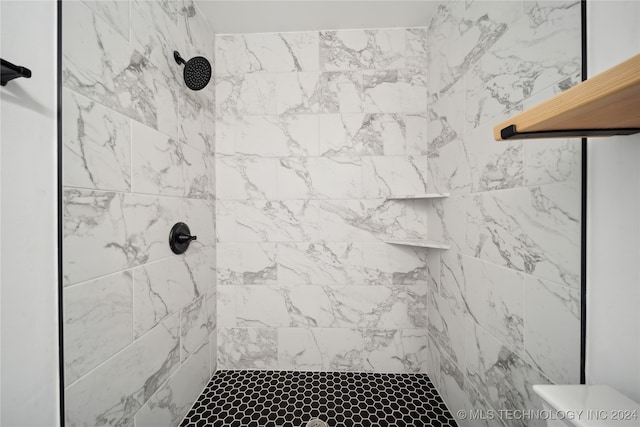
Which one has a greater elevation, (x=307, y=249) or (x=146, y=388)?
(x=307, y=249)

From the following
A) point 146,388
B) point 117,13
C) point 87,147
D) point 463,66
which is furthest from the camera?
point 463,66

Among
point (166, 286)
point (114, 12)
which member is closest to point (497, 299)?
point (166, 286)

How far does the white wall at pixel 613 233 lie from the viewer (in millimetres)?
464

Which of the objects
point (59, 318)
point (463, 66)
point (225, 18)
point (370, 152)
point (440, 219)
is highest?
point (225, 18)

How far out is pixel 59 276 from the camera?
548 mm

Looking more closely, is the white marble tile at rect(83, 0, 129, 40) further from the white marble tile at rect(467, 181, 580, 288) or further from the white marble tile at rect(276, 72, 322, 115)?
the white marble tile at rect(467, 181, 580, 288)

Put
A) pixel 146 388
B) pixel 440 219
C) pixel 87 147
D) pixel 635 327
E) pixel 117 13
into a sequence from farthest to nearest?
pixel 440 219 → pixel 146 388 → pixel 117 13 → pixel 87 147 → pixel 635 327

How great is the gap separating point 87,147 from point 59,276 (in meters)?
0.34

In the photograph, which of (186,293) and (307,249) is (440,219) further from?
(186,293)

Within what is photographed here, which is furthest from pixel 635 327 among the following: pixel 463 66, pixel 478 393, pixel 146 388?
pixel 146 388

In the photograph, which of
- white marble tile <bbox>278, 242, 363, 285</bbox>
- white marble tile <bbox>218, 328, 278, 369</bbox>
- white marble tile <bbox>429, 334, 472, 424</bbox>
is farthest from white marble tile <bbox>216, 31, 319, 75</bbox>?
white marble tile <bbox>429, 334, 472, 424</bbox>

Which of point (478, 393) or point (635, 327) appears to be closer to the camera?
point (635, 327)

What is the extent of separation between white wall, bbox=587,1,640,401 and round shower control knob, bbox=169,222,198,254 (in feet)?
4.22

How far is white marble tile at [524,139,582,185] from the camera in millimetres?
564
